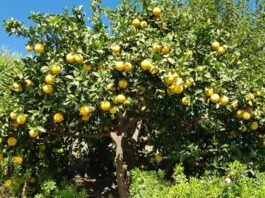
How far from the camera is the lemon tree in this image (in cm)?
423

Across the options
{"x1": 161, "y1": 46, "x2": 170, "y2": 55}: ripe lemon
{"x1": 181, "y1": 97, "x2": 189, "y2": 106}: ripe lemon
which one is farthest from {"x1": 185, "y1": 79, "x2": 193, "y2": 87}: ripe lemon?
{"x1": 161, "y1": 46, "x2": 170, "y2": 55}: ripe lemon

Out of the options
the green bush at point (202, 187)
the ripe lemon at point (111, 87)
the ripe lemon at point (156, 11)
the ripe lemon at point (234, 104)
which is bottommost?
the green bush at point (202, 187)

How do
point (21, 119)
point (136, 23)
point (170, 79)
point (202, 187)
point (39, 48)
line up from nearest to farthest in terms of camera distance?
point (202, 187) → point (170, 79) → point (21, 119) → point (39, 48) → point (136, 23)

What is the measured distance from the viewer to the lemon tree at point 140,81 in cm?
423

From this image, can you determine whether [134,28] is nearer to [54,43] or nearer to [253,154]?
[54,43]

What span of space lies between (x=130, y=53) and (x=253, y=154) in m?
2.01

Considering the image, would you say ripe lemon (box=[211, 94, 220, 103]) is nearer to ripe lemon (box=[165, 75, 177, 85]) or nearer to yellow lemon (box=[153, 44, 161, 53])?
ripe lemon (box=[165, 75, 177, 85])

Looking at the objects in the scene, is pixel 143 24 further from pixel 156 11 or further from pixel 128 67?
pixel 128 67

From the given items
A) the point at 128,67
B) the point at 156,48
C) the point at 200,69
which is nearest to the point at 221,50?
the point at 200,69

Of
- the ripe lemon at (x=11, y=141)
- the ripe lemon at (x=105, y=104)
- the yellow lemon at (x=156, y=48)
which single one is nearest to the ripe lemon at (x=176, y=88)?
the yellow lemon at (x=156, y=48)

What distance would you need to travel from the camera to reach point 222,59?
188 inches

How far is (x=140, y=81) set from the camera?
174 inches

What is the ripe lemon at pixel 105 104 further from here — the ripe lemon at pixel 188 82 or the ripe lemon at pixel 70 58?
the ripe lemon at pixel 188 82

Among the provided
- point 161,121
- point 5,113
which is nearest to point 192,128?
point 161,121
